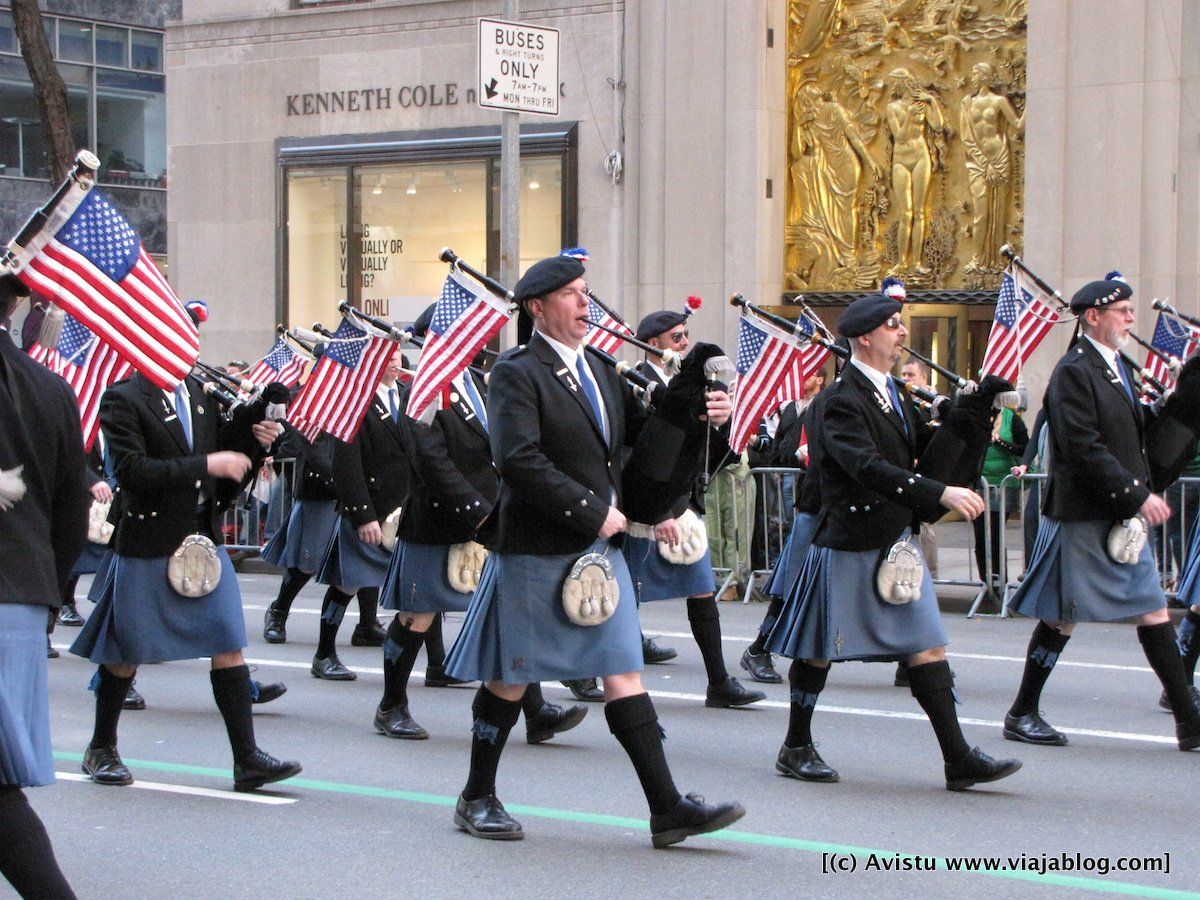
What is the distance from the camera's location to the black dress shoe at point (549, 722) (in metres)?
7.85

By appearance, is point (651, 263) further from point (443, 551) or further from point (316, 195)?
point (443, 551)

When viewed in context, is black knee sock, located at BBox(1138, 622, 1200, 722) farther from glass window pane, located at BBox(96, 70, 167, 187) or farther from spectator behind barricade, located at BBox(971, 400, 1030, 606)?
glass window pane, located at BBox(96, 70, 167, 187)

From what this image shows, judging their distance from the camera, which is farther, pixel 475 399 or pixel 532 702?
pixel 475 399

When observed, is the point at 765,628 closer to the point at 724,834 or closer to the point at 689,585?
the point at 689,585

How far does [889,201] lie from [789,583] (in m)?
9.96

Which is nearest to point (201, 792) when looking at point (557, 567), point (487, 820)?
point (487, 820)

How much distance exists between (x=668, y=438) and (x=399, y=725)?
100 inches

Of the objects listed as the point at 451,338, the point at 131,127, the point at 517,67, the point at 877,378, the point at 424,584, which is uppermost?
the point at 131,127

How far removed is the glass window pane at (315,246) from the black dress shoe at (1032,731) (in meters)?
15.0

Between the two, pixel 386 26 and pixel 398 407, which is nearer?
pixel 398 407

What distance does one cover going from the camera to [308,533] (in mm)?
10930

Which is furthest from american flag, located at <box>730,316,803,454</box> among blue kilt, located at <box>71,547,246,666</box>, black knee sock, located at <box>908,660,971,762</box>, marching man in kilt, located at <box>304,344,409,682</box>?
blue kilt, located at <box>71,547,246,666</box>

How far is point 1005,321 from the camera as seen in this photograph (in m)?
10.2

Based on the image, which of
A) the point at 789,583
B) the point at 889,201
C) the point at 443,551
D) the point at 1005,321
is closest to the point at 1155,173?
the point at 889,201
